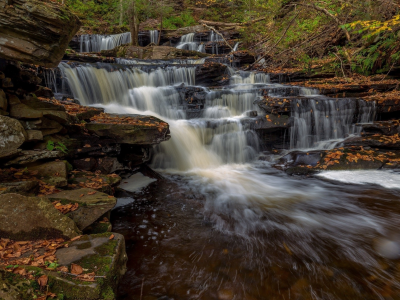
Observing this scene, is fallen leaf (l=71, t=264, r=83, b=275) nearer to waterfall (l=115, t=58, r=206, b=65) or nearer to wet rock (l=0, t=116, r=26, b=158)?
wet rock (l=0, t=116, r=26, b=158)

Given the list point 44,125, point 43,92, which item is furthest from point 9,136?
point 43,92

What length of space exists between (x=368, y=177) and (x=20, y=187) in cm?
752

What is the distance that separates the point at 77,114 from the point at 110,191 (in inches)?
85.1

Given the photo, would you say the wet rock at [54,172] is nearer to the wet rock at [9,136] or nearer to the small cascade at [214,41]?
the wet rock at [9,136]

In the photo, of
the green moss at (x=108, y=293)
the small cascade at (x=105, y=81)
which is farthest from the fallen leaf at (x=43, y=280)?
the small cascade at (x=105, y=81)

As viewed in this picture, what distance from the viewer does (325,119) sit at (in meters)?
8.82

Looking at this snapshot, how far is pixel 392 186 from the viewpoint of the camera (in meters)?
5.48

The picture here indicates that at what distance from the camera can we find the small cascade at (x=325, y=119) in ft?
28.5

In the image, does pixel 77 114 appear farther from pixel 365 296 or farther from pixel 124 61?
pixel 124 61

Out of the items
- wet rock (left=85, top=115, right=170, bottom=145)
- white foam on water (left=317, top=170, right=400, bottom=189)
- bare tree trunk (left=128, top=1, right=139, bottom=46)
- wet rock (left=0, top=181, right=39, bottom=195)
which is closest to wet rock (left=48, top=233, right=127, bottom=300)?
wet rock (left=0, top=181, right=39, bottom=195)

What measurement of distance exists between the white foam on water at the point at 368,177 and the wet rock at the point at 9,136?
273 inches

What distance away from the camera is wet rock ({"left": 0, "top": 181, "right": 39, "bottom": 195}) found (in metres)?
2.97

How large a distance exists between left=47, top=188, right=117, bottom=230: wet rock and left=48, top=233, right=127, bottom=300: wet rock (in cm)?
49

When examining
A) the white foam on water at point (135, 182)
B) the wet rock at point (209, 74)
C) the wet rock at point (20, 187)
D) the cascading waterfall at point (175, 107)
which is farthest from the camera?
the wet rock at point (209, 74)
